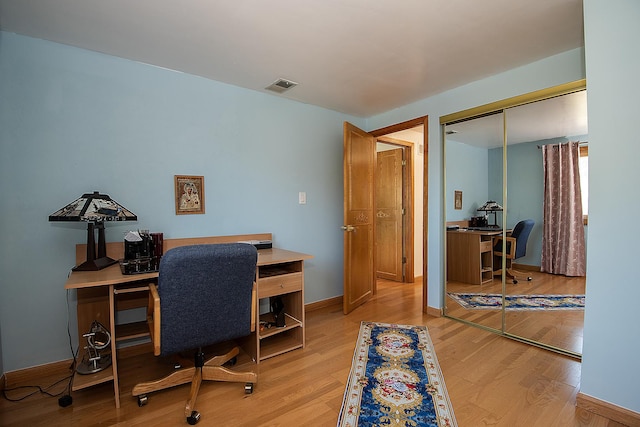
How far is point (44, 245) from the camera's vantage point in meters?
2.05

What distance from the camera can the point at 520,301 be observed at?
2.68 metres

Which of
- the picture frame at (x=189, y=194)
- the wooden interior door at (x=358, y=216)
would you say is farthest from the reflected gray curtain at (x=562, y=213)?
the picture frame at (x=189, y=194)

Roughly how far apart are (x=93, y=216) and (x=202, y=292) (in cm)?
92

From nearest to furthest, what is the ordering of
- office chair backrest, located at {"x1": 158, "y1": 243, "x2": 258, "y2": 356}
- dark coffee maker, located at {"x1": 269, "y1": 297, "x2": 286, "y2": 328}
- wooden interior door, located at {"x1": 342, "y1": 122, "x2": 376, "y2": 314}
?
office chair backrest, located at {"x1": 158, "y1": 243, "x2": 258, "y2": 356}, dark coffee maker, located at {"x1": 269, "y1": 297, "x2": 286, "y2": 328}, wooden interior door, located at {"x1": 342, "y1": 122, "x2": 376, "y2": 314}

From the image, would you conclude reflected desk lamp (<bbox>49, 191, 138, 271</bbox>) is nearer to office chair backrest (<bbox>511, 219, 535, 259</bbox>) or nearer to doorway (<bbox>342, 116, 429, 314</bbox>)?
doorway (<bbox>342, 116, 429, 314</bbox>)

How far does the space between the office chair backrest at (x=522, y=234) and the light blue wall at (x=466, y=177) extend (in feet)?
1.18

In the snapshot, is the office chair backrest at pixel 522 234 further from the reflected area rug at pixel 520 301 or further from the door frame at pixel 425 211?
the door frame at pixel 425 211

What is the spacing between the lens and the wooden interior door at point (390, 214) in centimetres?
453

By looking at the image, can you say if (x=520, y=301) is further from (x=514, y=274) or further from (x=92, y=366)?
(x=92, y=366)

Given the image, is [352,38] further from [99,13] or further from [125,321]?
[125,321]

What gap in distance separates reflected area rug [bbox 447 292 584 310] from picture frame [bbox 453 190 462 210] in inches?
36.3

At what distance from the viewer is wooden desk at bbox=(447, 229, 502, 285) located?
9.31 ft

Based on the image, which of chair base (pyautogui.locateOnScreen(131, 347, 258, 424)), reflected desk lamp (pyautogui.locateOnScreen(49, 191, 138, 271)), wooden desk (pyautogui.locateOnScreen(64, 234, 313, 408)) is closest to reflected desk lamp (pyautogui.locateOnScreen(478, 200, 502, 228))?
wooden desk (pyautogui.locateOnScreen(64, 234, 313, 408))

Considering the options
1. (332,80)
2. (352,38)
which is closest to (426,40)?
(352,38)
